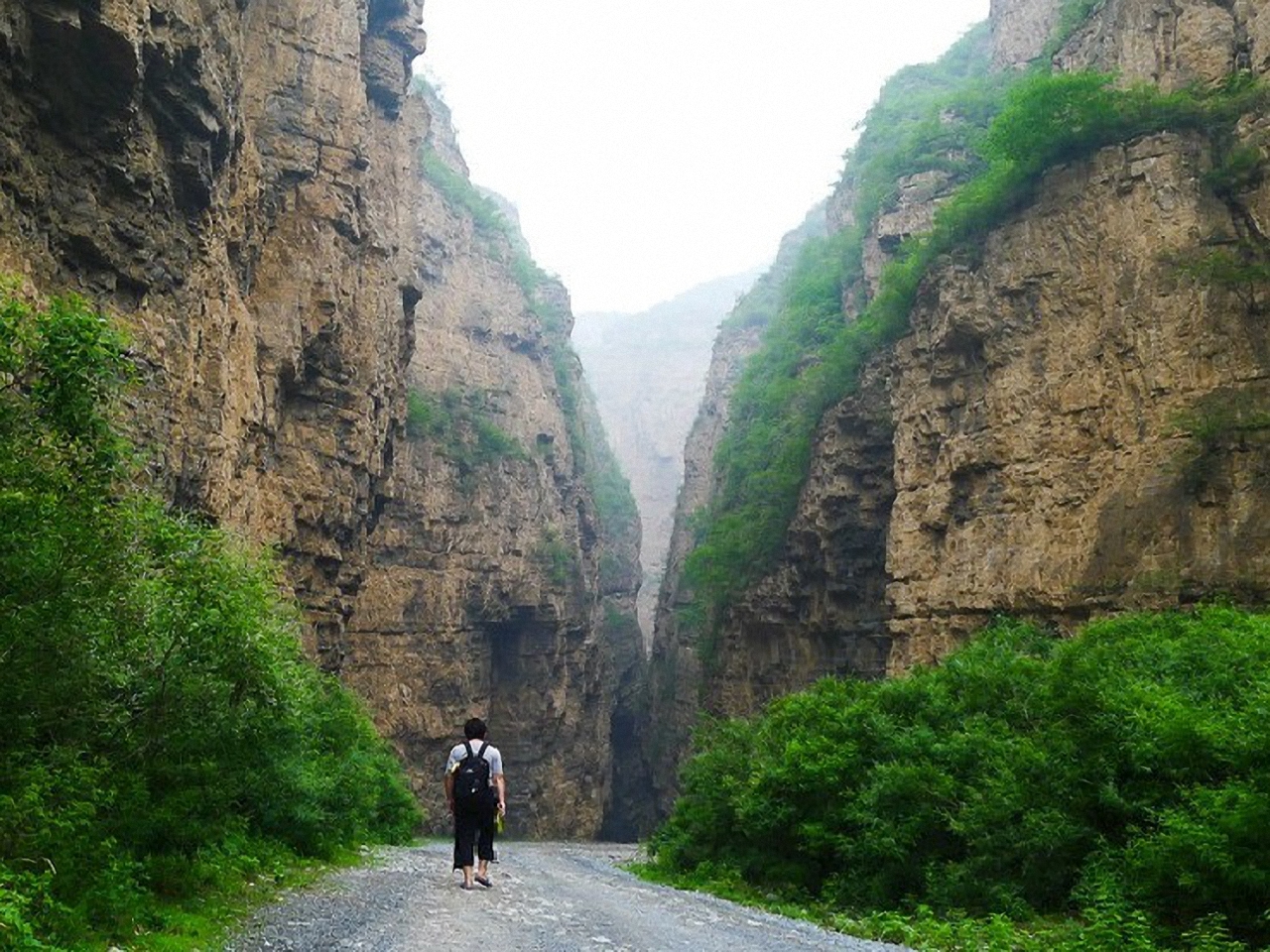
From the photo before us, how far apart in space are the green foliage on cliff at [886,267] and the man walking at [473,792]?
66.0ft

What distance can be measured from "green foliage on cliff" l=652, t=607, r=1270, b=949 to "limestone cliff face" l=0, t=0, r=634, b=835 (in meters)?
9.91

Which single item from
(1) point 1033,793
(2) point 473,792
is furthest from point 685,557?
(2) point 473,792

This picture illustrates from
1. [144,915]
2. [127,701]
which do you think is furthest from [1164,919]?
[127,701]

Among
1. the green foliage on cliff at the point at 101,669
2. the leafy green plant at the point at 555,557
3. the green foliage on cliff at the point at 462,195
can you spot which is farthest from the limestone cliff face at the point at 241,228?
the green foliage on cliff at the point at 462,195

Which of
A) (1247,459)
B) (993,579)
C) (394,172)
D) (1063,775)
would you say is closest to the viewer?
(1063,775)

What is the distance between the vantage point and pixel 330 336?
84.2 feet

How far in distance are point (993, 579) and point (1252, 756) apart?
47.0ft

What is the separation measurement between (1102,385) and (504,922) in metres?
18.4

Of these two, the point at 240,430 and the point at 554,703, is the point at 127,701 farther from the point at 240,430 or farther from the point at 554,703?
the point at 554,703

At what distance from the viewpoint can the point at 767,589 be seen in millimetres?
36281

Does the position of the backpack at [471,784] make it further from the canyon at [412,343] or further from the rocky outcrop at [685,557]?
the rocky outcrop at [685,557]

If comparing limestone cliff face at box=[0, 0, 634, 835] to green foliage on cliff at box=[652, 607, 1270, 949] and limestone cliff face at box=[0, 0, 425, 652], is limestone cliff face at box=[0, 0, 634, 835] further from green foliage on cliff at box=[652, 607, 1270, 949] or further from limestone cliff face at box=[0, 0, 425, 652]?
green foliage on cliff at box=[652, 607, 1270, 949]

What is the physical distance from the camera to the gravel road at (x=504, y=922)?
6.64 metres

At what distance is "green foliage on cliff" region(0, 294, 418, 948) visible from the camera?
601 cm
